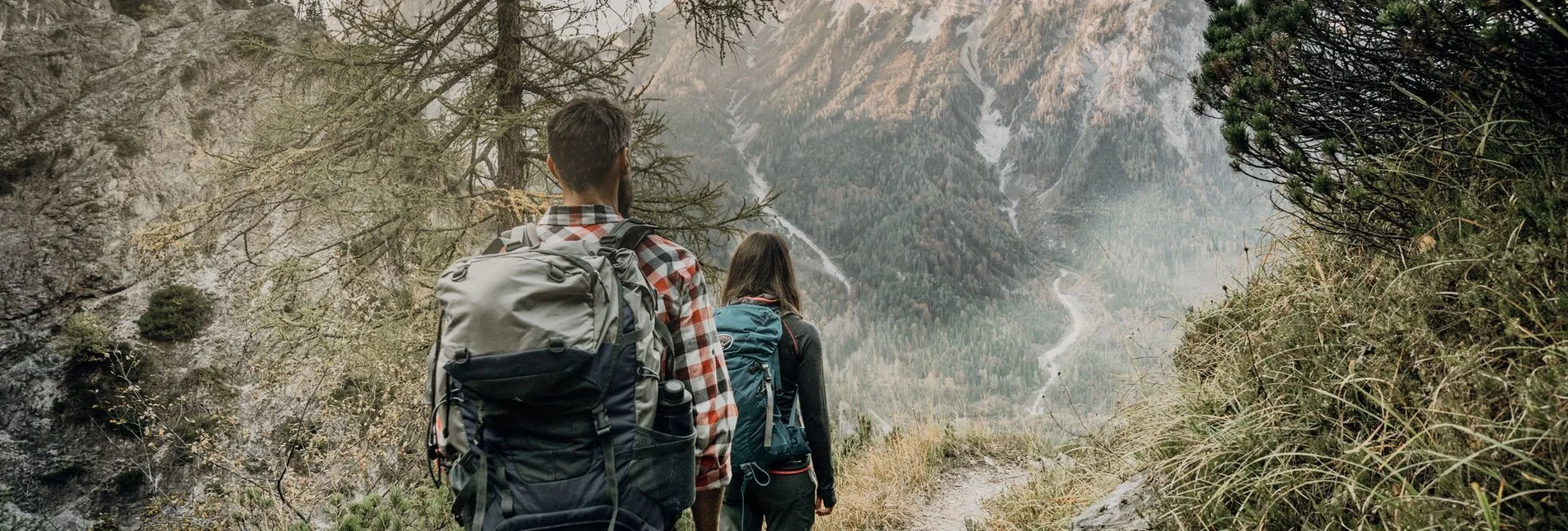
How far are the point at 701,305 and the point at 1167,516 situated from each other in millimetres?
1955

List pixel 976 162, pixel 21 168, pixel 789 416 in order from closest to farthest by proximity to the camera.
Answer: pixel 789 416 < pixel 21 168 < pixel 976 162

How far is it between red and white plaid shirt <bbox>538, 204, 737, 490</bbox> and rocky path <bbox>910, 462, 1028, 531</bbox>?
12.3 ft

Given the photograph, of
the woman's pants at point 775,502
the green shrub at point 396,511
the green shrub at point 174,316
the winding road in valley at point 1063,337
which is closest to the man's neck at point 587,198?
the woman's pants at point 775,502

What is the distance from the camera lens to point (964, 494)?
6.14 metres

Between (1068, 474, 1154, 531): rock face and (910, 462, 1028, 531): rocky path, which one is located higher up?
(1068, 474, 1154, 531): rock face

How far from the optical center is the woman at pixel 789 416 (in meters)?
2.52

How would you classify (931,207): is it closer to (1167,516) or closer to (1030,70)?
(1030,70)

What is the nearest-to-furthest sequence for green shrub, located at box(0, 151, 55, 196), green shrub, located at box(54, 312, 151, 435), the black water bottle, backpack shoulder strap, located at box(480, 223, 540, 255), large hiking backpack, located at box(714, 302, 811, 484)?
the black water bottle → backpack shoulder strap, located at box(480, 223, 540, 255) → large hiking backpack, located at box(714, 302, 811, 484) → green shrub, located at box(54, 312, 151, 435) → green shrub, located at box(0, 151, 55, 196)

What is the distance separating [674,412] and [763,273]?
1192 mm

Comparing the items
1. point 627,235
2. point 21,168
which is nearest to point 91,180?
point 21,168

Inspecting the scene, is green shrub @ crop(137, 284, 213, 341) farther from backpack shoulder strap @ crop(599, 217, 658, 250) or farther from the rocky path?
backpack shoulder strap @ crop(599, 217, 658, 250)

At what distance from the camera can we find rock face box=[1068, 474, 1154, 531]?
257cm

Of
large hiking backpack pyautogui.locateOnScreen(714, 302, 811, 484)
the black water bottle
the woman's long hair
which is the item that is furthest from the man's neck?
the woman's long hair

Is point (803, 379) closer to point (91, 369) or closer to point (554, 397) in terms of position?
point (554, 397)
